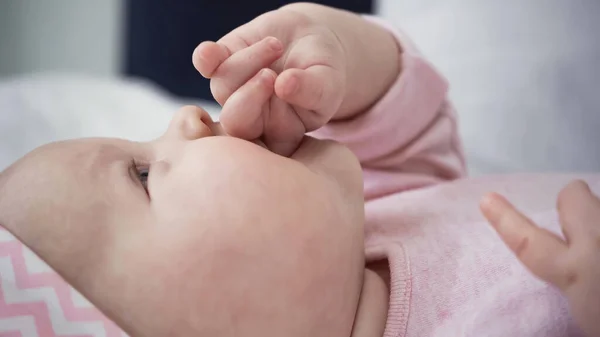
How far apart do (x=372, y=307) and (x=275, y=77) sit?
0.74 feet

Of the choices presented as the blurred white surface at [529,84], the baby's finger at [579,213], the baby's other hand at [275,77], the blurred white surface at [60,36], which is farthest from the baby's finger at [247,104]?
the blurred white surface at [60,36]

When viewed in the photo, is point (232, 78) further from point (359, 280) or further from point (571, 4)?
point (571, 4)

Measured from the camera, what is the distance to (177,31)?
6.03 ft

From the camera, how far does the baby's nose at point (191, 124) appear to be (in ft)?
1.84

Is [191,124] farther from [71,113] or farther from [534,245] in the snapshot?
[71,113]

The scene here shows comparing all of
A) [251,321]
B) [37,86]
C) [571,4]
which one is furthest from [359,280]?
[37,86]

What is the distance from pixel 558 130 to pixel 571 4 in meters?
0.22

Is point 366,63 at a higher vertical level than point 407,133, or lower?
higher

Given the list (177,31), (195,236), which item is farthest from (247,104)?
(177,31)

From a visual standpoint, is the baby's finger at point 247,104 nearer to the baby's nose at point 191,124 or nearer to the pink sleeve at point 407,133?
the baby's nose at point 191,124

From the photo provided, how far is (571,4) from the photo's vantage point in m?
1.06

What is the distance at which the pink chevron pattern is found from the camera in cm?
43

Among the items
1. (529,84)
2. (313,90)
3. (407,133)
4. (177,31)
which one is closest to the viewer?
(313,90)

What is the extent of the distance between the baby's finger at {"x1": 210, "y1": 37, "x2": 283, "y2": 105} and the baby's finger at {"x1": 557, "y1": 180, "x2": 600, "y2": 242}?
0.27 meters
